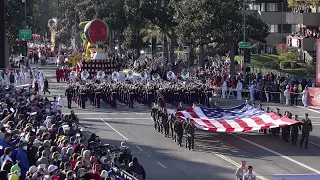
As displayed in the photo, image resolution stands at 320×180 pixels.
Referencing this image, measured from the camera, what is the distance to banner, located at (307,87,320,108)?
42281 millimetres

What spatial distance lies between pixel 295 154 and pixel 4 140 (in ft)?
43.6


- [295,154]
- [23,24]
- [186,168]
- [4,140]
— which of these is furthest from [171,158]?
[23,24]

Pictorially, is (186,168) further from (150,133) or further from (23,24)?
(23,24)

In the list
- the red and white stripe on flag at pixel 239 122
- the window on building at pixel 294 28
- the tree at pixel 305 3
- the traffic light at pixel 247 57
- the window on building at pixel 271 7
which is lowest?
the red and white stripe on flag at pixel 239 122

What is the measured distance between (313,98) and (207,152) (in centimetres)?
1492

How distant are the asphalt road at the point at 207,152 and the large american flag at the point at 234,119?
1.95ft

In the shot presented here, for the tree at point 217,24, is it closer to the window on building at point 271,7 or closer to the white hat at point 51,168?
the window on building at point 271,7

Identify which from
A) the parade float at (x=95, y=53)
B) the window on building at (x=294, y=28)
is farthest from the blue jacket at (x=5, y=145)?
the window on building at (x=294, y=28)

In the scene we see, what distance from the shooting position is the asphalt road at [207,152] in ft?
85.4

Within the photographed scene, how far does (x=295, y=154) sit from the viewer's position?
29062mm

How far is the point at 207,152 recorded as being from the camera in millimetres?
29578

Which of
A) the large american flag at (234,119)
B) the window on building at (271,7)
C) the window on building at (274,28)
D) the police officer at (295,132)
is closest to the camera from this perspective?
the police officer at (295,132)

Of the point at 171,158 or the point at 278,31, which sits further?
the point at 278,31

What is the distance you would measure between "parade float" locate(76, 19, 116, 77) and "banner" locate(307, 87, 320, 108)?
1770 centimetres
